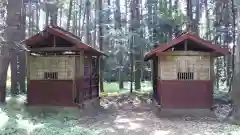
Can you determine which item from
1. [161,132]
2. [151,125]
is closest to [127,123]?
[151,125]

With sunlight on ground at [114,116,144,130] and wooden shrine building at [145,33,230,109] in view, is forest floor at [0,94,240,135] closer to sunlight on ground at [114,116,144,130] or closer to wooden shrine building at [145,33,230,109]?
A: sunlight on ground at [114,116,144,130]

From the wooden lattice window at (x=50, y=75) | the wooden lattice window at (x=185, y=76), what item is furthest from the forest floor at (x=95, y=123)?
the wooden lattice window at (x=185, y=76)

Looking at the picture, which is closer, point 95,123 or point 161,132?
point 161,132

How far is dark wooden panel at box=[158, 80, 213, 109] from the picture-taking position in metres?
11.7

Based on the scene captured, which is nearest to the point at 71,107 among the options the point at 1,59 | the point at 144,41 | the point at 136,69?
the point at 1,59

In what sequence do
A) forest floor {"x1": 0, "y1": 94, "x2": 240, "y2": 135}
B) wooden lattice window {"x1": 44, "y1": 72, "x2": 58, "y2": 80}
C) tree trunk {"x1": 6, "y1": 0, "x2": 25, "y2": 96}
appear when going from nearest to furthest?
forest floor {"x1": 0, "y1": 94, "x2": 240, "y2": 135} < tree trunk {"x1": 6, "y1": 0, "x2": 25, "y2": 96} < wooden lattice window {"x1": 44, "y1": 72, "x2": 58, "y2": 80}

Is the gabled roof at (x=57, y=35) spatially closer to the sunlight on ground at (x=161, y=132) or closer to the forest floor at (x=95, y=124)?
the forest floor at (x=95, y=124)

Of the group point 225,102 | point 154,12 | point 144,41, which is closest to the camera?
point 225,102

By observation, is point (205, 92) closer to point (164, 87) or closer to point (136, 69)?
point (164, 87)

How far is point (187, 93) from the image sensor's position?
11.7 metres

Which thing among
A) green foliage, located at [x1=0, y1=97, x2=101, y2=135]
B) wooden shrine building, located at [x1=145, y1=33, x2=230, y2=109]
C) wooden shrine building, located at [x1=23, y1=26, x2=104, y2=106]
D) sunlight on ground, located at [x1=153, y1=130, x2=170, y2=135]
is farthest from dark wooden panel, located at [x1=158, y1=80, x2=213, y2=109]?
green foliage, located at [x1=0, y1=97, x2=101, y2=135]

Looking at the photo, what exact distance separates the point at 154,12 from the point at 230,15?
528 cm

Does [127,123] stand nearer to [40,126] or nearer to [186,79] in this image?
[186,79]

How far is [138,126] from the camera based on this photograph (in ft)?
34.1
